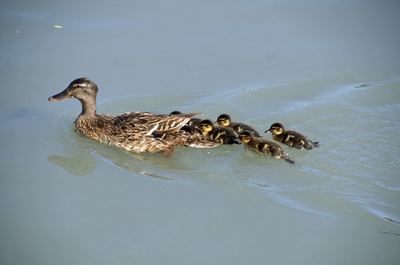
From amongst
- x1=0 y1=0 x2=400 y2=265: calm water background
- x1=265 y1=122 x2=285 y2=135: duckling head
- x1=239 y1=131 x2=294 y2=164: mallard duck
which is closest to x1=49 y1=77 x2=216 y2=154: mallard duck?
x1=0 y1=0 x2=400 y2=265: calm water background

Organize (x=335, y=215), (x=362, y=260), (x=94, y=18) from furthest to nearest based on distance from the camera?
1. (x=94, y=18)
2. (x=335, y=215)
3. (x=362, y=260)

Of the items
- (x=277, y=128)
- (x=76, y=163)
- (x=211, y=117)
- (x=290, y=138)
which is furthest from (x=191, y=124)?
(x=76, y=163)

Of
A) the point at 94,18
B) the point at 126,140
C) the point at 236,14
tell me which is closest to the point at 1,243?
the point at 126,140

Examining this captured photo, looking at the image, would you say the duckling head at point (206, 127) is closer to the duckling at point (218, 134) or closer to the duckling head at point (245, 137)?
the duckling at point (218, 134)

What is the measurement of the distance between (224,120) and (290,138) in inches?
23.4

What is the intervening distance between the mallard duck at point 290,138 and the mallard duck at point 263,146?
132 mm

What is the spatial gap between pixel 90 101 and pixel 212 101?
3.80 ft

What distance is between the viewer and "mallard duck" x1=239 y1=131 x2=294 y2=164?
203 inches

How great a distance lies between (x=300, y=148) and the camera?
5.22m

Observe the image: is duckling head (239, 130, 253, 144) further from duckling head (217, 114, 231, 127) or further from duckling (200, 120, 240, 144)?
duckling head (217, 114, 231, 127)

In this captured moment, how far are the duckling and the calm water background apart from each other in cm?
12

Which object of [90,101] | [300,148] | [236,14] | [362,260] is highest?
[236,14]

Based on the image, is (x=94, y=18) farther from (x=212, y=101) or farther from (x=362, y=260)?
(x=362, y=260)

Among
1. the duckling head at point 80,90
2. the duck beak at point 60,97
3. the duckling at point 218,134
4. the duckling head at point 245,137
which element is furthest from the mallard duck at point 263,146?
the duck beak at point 60,97
